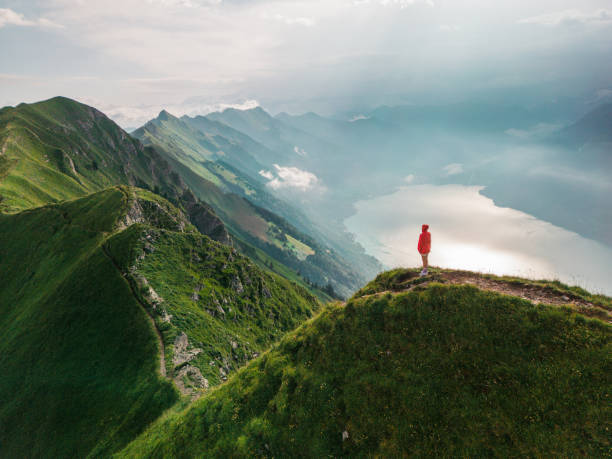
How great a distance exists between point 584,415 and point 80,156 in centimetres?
20939

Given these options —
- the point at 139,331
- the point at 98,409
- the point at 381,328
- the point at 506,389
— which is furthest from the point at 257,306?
the point at 506,389

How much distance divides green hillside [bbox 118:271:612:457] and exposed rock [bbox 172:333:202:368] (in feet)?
40.2

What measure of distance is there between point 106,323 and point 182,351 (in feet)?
42.0

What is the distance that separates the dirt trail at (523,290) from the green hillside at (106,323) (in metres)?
24.7

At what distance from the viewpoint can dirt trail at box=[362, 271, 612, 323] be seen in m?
12.8

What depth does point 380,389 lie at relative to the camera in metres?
13.3

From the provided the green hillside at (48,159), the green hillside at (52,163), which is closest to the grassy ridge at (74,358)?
the green hillside at (52,163)

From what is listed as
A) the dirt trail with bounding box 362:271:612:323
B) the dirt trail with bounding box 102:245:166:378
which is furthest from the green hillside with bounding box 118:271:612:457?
the dirt trail with bounding box 102:245:166:378

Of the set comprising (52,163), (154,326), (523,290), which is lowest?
(154,326)

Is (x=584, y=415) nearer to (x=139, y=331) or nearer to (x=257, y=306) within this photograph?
(x=139, y=331)

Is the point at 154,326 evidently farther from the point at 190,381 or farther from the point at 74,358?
the point at 74,358

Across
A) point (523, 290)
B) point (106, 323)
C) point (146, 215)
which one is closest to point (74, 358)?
point (106, 323)

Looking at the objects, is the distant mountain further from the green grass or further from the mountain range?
the green grass

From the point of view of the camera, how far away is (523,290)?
15.8 metres
